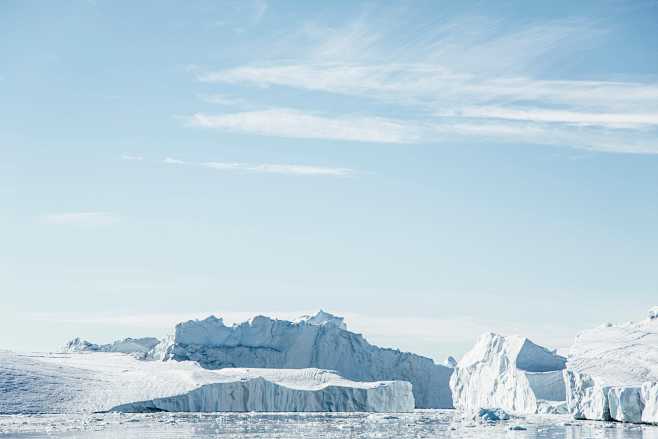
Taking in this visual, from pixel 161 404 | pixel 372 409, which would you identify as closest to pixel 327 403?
pixel 372 409

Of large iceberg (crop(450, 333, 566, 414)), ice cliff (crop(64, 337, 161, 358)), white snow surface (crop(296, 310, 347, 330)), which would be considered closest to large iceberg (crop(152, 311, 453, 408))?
white snow surface (crop(296, 310, 347, 330))

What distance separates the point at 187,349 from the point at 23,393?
18669 mm

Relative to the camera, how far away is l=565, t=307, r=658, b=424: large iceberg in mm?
30547

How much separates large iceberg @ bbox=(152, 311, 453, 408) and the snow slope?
6.00 metres

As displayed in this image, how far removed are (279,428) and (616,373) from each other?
12738 millimetres

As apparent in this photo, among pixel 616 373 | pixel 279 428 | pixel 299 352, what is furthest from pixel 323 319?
pixel 279 428

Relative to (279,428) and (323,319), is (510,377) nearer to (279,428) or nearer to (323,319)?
(279,428)

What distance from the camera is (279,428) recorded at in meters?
27.2

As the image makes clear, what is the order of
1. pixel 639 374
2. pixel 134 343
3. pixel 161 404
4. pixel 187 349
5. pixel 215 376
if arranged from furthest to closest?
1. pixel 134 343
2. pixel 187 349
3. pixel 215 376
4. pixel 161 404
5. pixel 639 374

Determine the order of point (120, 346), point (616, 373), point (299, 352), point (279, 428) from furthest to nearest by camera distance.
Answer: point (120, 346), point (299, 352), point (616, 373), point (279, 428)

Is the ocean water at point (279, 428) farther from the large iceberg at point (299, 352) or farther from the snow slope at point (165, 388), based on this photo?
the large iceberg at point (299, 352)

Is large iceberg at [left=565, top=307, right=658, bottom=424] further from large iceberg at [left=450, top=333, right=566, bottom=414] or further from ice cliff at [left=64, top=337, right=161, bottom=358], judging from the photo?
ice cliff at [left=64, top=337, right=161, bottom=358]

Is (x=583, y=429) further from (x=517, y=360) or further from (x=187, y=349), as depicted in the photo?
(x=187, y=349)

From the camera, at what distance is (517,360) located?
41344mm
